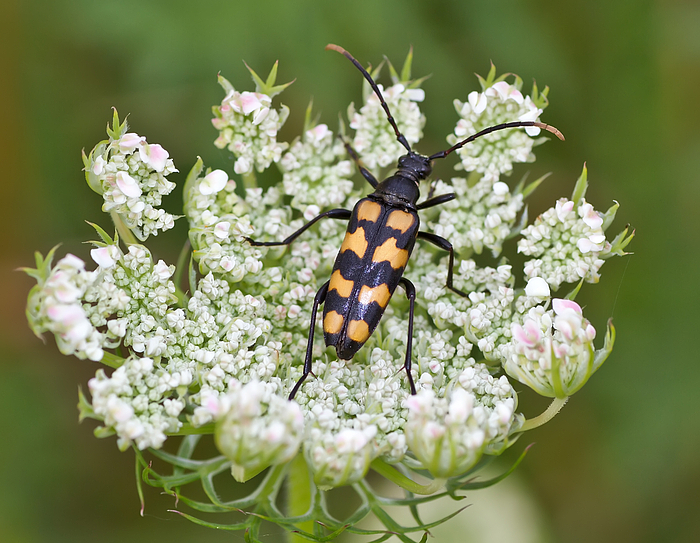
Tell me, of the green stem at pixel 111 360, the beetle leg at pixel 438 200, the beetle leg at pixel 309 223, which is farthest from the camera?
the beetle leg at pixel 438 200

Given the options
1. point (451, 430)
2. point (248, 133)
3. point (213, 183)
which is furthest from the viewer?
point (248, 133)

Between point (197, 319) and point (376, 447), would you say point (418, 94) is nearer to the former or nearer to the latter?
point (197, 319)

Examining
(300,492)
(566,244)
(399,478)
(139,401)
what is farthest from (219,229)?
(566,244)

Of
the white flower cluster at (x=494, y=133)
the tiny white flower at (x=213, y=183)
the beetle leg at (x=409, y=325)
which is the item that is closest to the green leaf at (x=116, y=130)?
the tiny white flower at (x=213, y=183)

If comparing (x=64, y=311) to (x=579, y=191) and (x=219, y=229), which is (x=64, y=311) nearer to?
(x=219, y=229)

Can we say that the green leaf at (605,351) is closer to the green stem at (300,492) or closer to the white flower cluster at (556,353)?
the white flower cluster at (556,353)

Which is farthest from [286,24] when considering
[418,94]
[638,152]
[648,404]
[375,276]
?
[648,404]
